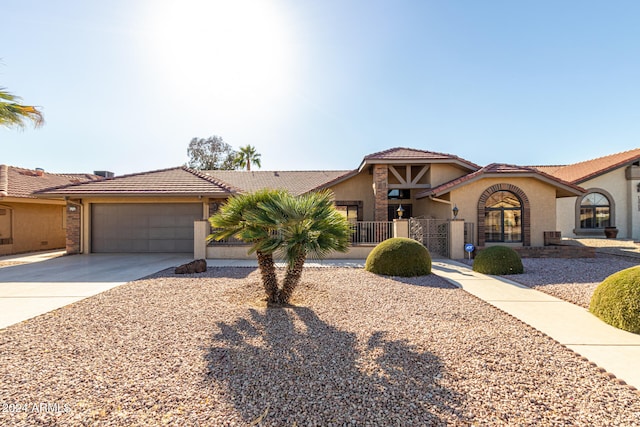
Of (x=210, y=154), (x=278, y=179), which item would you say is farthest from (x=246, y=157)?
(x=278, y=179)

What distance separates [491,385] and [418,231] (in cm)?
1007

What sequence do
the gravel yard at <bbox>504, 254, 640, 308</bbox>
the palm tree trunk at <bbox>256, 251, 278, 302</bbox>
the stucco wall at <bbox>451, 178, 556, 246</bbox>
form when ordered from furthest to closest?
the stucco wall at <bbox>451, 178, 556, 246</bbox>
the gravel yard at <bbox>504, 254, 640, 308</bbox>
the palm tree trunk at <bbox>256, 251, 278, 302</bbox>

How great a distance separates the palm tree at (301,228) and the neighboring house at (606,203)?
21802 millimetres

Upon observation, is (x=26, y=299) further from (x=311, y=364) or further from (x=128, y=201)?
(x=128, y=201)

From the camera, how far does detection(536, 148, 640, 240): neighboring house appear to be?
19422 millimetres

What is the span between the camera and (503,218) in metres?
13.7

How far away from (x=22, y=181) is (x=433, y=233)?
72.9ft

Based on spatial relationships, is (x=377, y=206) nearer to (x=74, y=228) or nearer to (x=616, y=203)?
(x=74, y=228)

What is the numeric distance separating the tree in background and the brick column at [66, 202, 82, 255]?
22903 millimetres

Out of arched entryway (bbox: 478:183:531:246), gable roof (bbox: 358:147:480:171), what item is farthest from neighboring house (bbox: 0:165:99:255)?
arched entryway (bbox: 478:183:531:246)

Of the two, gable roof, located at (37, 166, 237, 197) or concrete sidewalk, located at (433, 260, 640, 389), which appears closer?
concrete sidewalk, located at (433, 260, 640, 389)

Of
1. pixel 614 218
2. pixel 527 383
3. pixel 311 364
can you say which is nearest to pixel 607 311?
pixel 527 383

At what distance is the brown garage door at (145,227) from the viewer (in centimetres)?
1435

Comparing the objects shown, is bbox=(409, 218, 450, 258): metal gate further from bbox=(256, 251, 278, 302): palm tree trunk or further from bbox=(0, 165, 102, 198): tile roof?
bbox=(0, 165, 102, 198): tile roof
